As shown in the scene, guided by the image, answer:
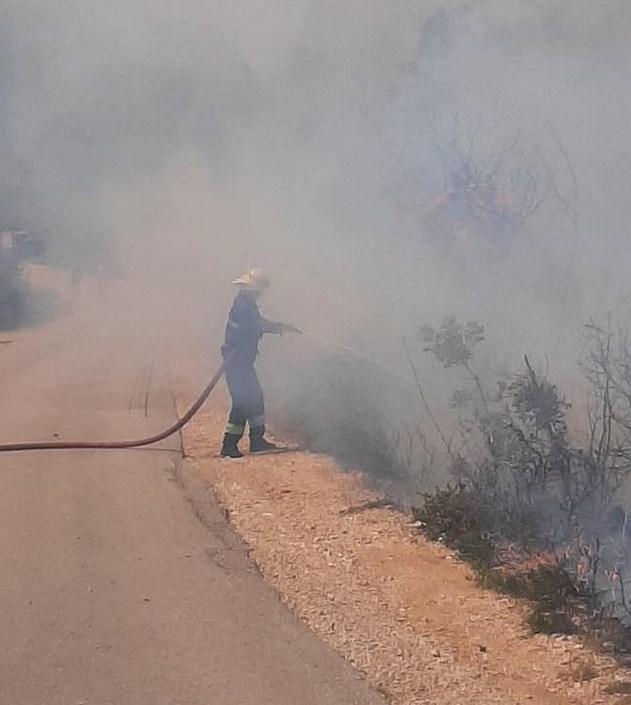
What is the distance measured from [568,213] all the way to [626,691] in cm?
450

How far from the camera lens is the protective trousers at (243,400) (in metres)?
10.2

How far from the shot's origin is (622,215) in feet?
27.2

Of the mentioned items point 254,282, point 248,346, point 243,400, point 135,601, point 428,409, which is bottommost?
point 135,601

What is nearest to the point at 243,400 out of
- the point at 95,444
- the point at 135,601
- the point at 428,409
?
the point at 95,444

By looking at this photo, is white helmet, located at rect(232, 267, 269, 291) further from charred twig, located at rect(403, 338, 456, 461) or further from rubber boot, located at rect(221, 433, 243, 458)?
charred twig, located at rect(403, 338, 456, 461)

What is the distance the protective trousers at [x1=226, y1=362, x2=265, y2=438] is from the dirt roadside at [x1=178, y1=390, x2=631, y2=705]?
1.00 m

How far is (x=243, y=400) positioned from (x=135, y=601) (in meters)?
4.06

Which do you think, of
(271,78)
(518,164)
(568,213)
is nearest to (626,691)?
(568,213)

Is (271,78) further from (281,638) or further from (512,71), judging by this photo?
(281,638)

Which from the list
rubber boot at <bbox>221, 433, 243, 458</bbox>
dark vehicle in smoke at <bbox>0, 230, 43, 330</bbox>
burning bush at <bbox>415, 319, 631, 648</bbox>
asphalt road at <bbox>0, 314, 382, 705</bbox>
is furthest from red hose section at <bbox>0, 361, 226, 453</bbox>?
dark vehicle in smoke at <bbox>0, 230, 43, 330</bbox>

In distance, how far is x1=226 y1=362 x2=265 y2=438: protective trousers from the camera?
10.2m

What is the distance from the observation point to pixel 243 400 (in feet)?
33.8

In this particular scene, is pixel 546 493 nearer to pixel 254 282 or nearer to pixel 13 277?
pixel 254 282

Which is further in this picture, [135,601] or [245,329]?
[245,329]
